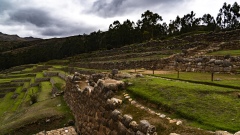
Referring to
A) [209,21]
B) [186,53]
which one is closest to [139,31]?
[209,21]

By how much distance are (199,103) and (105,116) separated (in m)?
3.07

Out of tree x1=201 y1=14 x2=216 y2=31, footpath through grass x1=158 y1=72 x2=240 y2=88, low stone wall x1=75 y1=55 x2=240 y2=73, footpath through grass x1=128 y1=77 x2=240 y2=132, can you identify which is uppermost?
tree x1=201 y1=14 x2=216 y2=31

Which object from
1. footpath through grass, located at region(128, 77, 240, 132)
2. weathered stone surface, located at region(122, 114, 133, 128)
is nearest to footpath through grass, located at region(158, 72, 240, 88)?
A: footpath through grass, located at region(128, 77, 240, 132)

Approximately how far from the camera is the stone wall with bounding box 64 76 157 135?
5.62m

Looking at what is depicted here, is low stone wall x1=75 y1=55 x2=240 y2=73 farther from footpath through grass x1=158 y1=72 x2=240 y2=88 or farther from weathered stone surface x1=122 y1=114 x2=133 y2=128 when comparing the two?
weathered stone surface x1=122 y1=114 x2=133 y2=128

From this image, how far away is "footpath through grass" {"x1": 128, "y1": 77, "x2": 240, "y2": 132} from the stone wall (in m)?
1.05

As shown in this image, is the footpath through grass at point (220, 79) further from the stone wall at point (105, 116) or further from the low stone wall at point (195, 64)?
the stone wall at point (105, 116)

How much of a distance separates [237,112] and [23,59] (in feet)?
333

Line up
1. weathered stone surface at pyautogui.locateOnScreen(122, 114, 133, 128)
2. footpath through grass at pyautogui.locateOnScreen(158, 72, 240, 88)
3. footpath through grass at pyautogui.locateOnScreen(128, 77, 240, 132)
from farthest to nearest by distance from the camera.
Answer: footpath through grass at pyautogui.locateOnScreen(158, 72, 240, 88) < weathered stone surface at pyautogui.locateOnScreen(122, 114, 133, 128) < footpath through grass at pyautogui.locateOnScreen(128, 77, 240, 132)

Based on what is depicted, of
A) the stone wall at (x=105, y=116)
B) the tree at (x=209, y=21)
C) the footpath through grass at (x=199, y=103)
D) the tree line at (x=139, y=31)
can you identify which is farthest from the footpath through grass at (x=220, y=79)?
the tree at (x=209, y=21)

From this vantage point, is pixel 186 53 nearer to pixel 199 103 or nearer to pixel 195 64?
pixel 195 64

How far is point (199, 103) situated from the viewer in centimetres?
651

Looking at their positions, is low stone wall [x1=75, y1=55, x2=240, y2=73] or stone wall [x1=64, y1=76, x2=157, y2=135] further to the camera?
low stone wall [x1=75, y1=55, x2=240, y2=73]

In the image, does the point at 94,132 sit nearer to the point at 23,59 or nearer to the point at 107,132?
the point at 107,132
